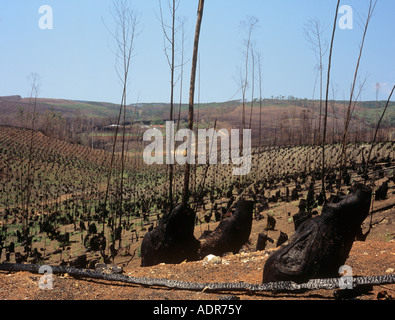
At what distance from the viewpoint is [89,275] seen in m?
5.43

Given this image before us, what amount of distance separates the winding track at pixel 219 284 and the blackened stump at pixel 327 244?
329mm

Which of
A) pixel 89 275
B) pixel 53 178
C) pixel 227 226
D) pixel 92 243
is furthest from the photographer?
pixel 53 178

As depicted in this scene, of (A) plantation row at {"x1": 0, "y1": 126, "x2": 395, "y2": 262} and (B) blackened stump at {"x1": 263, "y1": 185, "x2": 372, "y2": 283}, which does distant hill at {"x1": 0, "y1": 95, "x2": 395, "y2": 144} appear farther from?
(B) blackened stump at {"x1": 263, "y1": 185, "x2": 372, "y2": 283}

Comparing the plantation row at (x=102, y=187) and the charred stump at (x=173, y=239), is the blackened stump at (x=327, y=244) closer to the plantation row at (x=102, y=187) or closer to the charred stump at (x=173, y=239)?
the charred stump at (x=173, y=239)

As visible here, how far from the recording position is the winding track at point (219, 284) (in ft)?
13.8

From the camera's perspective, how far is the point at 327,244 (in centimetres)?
479

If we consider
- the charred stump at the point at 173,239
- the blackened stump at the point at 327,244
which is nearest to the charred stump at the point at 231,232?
the charred stump at the point at 173,239

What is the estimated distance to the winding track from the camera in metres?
4.20

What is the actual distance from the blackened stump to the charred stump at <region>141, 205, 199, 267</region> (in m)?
3.31

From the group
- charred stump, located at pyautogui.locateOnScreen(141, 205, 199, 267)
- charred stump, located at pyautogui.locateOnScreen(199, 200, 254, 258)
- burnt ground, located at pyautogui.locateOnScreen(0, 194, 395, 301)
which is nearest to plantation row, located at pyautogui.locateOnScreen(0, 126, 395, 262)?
charred stump, located at pyautogui.locateOnScreen(199, 200, 254, 258)

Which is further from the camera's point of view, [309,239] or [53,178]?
[53,178]
